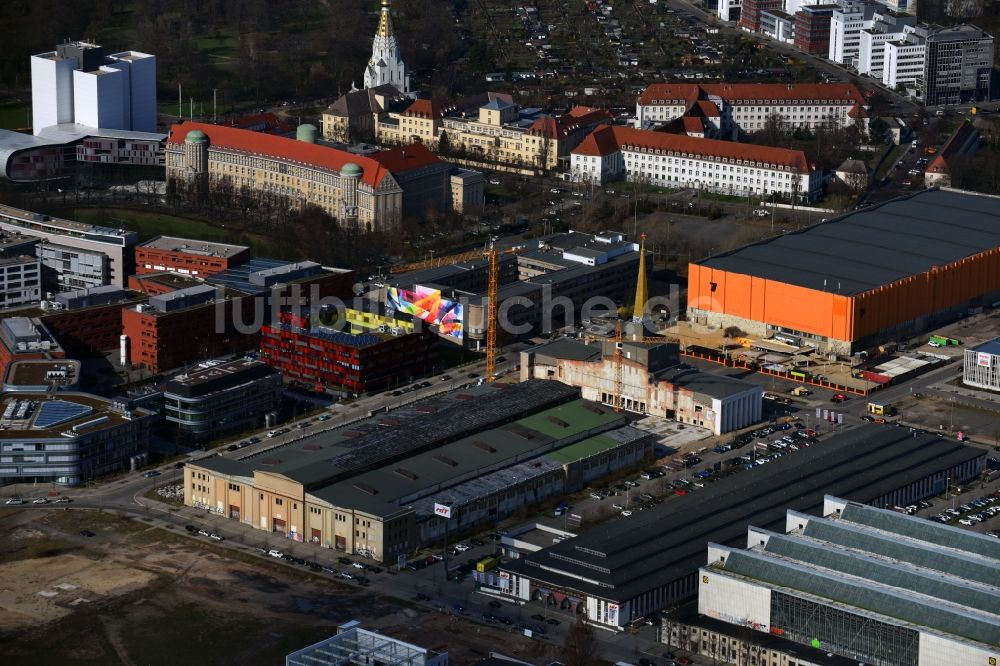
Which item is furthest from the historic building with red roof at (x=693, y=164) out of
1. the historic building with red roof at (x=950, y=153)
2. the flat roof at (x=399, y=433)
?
the flat roof at (x=399, y=433)

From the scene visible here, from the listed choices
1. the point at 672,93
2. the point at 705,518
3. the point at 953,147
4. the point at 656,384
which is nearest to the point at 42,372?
the point at 656,384

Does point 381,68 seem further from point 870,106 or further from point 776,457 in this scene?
point 776,457

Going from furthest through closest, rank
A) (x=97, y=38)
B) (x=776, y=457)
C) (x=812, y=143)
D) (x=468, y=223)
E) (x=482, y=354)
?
1. (x=97, y=38)
2. (x=812, y=143)
3. (x=468, y=223)
4. (x=482, y=354)
5. (x=776, y=457)

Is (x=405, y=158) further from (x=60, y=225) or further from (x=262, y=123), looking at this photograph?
(x=60, y=225)

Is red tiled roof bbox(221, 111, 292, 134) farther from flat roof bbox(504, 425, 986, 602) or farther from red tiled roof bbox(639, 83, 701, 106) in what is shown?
flat roof bbox(504, 425, 986, 602)

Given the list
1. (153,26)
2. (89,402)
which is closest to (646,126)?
(153,26)

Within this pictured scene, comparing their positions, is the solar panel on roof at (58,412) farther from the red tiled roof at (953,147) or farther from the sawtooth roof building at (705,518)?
the red tiled roof at (953,147)
